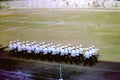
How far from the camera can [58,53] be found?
13.7 m

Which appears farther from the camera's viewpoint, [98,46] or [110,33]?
[110,33]

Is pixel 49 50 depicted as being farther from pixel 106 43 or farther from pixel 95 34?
pixel 95 34

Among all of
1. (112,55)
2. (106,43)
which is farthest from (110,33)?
(112,55)

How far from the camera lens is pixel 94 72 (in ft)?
38.9

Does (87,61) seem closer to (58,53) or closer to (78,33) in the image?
(58,53)

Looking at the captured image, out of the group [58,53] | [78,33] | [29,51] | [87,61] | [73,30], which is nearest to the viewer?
[87,61]

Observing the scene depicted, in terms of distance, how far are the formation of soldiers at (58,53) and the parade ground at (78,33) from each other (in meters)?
0.47

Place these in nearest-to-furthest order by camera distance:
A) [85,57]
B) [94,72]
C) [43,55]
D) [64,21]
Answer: [94,72], [85,57], [43,55], [64,21]

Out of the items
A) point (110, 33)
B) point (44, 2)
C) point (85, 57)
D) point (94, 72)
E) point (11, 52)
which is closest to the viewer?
point (94, 72)

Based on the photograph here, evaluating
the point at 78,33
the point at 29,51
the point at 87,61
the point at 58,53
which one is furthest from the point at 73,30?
the point at 87,61

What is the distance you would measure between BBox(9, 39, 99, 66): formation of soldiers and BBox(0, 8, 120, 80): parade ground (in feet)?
1.54

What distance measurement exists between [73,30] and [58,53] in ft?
29.8

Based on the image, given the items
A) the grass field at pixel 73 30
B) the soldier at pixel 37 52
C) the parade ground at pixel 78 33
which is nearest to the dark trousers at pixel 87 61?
the parade ground at pixel 78 33

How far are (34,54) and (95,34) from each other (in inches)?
278
